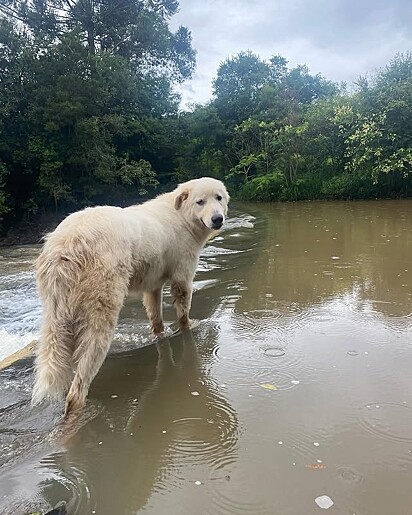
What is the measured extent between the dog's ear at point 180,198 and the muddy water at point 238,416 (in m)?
1.24

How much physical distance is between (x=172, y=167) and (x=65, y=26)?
10.9 meters

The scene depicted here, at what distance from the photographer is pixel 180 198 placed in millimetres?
4461

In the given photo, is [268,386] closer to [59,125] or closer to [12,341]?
[12,341]

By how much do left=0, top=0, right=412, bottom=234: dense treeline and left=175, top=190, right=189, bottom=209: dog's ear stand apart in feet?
49.5

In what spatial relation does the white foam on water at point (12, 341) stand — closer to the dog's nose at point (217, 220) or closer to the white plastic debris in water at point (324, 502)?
the dog's nose at point (217, 220)

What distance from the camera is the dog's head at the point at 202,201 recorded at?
431cm

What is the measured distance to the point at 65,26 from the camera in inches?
1096

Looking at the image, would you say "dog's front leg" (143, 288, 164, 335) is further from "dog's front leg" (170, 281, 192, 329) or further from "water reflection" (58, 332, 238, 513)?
"water reflection" (58, 332, 238, 513)

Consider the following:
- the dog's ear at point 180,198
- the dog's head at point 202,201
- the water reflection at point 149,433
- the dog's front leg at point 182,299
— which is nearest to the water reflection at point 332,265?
the dog's front leg at point 182,299

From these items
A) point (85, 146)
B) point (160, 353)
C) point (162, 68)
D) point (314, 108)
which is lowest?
point (160, 353)

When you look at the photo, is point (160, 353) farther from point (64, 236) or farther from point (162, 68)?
point (162, 68)

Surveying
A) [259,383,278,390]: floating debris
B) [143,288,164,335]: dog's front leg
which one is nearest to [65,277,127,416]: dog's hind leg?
[259,383,278,390]: floating debris

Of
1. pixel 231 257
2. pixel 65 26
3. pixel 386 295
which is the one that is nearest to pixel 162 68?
pixel 65 26

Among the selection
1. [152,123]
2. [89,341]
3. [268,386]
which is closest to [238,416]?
[268,386]
